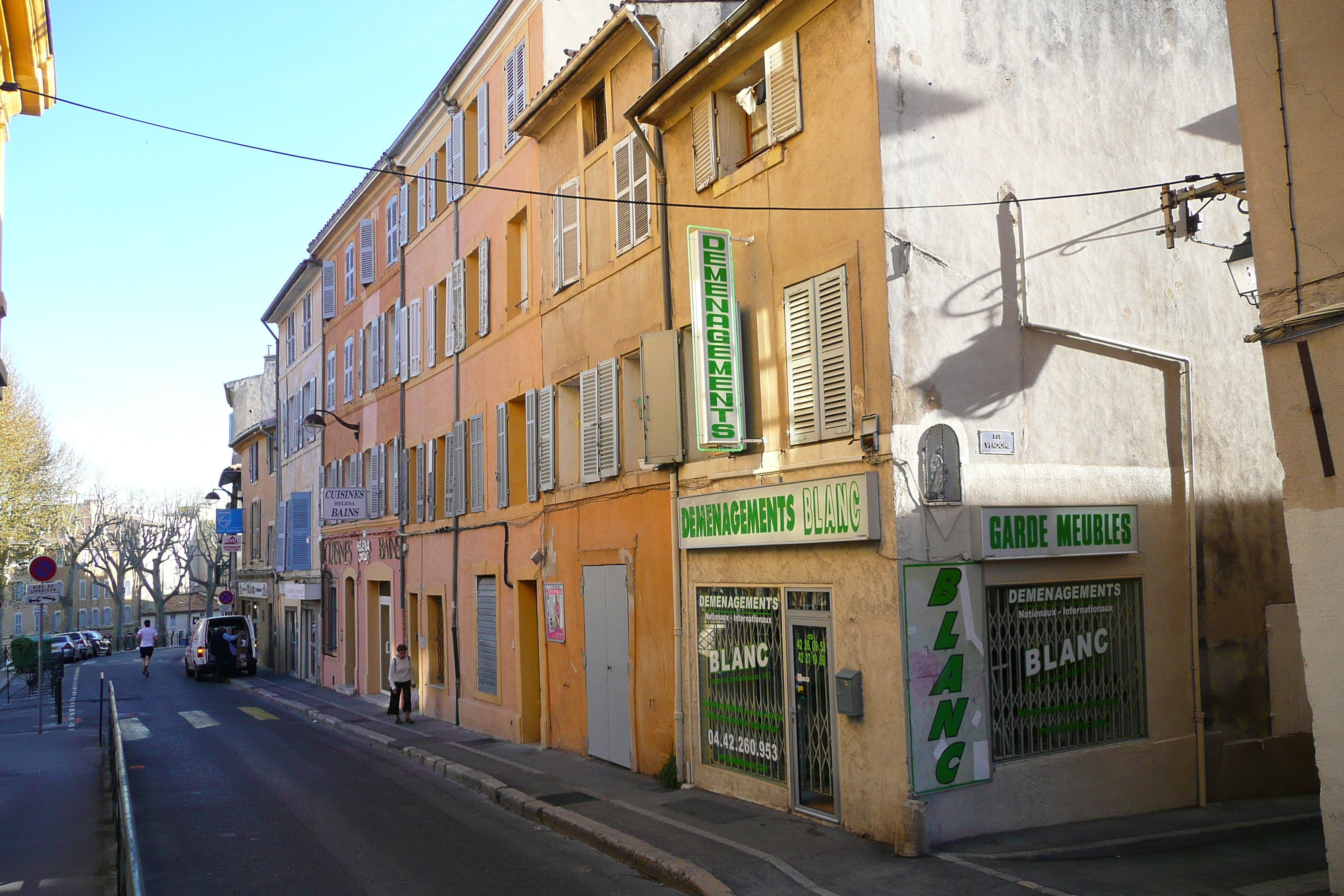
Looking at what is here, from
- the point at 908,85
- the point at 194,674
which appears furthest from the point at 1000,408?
the point at 194,674

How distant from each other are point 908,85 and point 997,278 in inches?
72.4

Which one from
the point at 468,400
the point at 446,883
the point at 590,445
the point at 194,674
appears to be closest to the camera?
the point at 446,883

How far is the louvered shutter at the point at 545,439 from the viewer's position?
1580 centimetres

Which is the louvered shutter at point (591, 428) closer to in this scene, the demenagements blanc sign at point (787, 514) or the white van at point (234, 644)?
the demenagements blanc sign at point (787, 514)

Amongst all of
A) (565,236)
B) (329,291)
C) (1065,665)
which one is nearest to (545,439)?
(565,236)

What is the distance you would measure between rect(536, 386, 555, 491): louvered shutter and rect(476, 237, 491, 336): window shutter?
2.74m

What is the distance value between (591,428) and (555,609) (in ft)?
9.12

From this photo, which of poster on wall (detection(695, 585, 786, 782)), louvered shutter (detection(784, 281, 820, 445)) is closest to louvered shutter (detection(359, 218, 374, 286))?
poster on wall (detection(695, 585, 786, 782))

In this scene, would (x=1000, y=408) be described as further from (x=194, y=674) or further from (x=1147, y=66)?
(x=194, y=674)

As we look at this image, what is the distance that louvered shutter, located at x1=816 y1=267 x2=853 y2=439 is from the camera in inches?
376

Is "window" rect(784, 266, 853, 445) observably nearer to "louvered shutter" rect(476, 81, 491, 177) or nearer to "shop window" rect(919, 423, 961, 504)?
"shop window" rect(919, 423, 961, 504)

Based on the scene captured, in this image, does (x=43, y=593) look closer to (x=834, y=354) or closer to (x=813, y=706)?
(x=813, y=706)

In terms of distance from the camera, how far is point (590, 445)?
→ 47.7 ft

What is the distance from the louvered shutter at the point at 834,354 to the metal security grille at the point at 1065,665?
198cm
